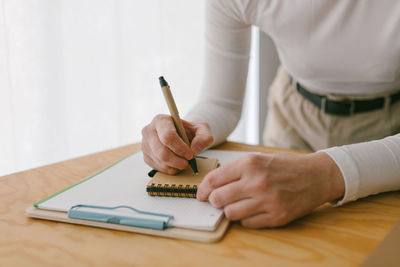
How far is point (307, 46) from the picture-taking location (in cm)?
87

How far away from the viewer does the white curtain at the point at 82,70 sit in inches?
41.3

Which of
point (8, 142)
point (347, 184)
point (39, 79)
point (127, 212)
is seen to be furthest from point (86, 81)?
point (347, 184)

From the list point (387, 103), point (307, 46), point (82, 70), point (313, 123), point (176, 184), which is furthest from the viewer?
point (82, 70)

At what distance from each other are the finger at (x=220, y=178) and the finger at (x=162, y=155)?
3.1 inches

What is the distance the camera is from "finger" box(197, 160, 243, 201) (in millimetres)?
496

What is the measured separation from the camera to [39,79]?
110cm

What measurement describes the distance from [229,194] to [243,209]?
0.09ft

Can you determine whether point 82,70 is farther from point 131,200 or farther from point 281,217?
point 281,217

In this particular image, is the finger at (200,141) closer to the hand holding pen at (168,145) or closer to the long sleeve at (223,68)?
the hand holding pen at (168,145)

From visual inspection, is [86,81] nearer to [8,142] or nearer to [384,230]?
[8,142]

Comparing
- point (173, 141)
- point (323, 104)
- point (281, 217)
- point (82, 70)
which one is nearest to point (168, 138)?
point (173, 141)

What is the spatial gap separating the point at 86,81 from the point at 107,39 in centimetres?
18

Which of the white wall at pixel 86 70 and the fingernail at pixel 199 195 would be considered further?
the white wall at pixel 86 70

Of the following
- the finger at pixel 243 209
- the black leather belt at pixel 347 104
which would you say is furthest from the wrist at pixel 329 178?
the black leather belt at pixel 347 104
